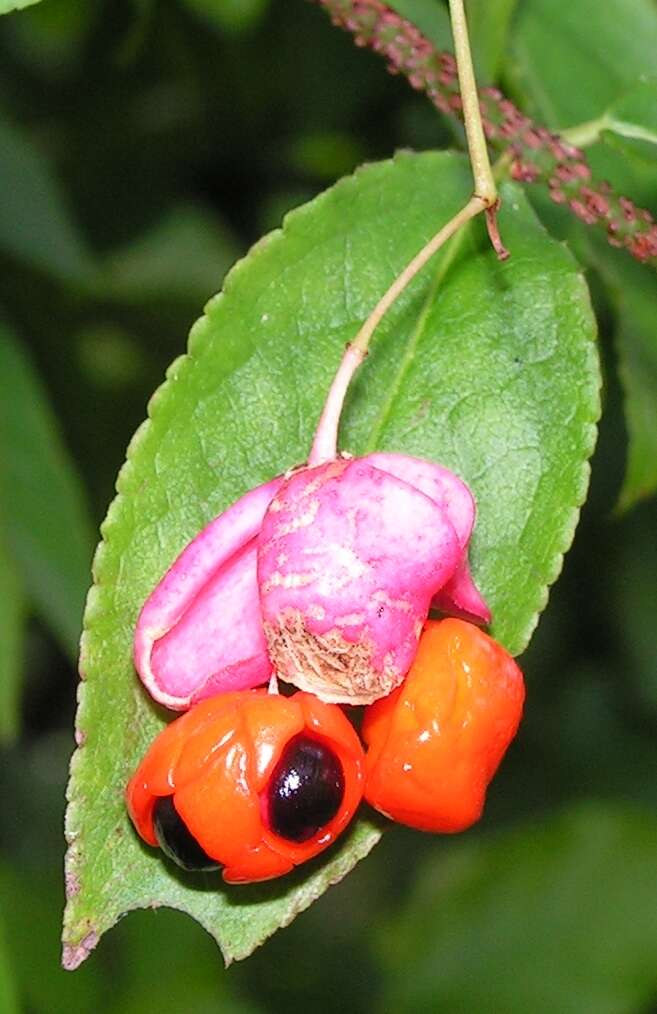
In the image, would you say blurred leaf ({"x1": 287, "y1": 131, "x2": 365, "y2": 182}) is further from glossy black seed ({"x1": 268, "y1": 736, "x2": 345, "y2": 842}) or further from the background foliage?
glossy black seed ({"x1": 268, "y1": 736, "x2": 345, "y2": 842})

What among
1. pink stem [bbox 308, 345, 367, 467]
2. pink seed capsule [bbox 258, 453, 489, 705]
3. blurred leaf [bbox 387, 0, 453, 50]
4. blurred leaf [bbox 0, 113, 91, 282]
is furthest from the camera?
blurred leaf [bbox 0, 113, 91, 282]

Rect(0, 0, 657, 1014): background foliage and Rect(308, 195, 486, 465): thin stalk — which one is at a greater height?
Rect(308, 195, 486, 465): thin stalk

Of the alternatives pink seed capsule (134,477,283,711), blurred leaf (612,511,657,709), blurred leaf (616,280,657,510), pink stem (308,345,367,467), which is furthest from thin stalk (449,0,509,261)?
blurred leaf (612,511,657,709)

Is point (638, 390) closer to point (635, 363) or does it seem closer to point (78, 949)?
point (635, 363)

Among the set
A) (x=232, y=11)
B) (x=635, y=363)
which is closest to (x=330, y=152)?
(x=232, y=11)

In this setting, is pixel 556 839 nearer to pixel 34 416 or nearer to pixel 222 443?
pixel 34 416

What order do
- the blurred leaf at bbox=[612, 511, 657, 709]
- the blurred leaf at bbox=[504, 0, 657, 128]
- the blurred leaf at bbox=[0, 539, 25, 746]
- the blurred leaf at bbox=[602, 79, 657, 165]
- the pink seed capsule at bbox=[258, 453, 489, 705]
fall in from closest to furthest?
the pink seed capsule at bbox=[258, 453, 489, 705]
the blurred leaf at bbox=[602, 79, 657, 165]
the blurred leaf at bbox=[504, 0, 657, 128]
the blurred leaf at bbox=[0, 539, 25, 746]
the blurred leaf at bbox=[612, 511, 657, 709]

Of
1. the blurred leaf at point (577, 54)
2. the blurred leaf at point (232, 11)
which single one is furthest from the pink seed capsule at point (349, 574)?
the blurred leaf at point (232, 11)
